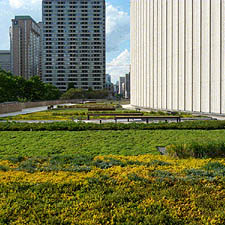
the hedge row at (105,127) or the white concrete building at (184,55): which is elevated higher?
the white concrete building at (184,55)

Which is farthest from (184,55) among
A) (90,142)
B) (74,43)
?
(74,43)

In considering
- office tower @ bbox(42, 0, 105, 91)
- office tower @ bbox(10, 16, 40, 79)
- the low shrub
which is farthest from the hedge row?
office tower @ bbox(10, 16, 40, 79)

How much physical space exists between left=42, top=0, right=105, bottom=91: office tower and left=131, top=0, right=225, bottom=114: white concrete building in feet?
298

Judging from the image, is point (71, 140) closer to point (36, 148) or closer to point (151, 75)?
point (36, 148)

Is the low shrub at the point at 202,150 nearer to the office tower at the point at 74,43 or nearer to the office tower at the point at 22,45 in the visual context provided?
the office tower at the point at 74,43

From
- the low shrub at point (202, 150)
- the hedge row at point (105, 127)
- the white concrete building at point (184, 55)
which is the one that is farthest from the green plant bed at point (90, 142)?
the white concrete building at point (184, 55)

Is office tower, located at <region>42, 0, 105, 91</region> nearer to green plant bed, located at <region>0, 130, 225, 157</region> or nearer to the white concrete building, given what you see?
the white concrete building

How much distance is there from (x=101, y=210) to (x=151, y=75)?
1372 inches

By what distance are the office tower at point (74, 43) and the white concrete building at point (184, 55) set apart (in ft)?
298

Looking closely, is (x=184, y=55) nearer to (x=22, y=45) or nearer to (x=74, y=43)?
(x=74, y=43)

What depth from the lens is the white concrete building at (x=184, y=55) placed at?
2080cm

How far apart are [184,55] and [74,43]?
370 ft

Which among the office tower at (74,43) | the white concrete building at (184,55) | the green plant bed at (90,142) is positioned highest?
the office tower at (74,43)

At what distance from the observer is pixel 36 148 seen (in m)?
10.4
